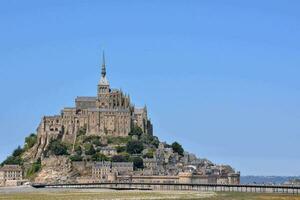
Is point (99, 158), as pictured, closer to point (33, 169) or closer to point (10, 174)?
point (33, 169)

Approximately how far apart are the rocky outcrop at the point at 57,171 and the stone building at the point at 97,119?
31.5 feet

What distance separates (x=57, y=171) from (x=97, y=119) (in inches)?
709

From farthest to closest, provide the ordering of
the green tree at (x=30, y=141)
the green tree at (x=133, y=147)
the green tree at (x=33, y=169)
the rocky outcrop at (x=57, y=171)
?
1. the green tree at (x=30, y=141)
2. the green tree at (x=133, y=147)
3. the green tree at (x=33, y=169)
4. the rocky outcrop at (x=57, y=171)

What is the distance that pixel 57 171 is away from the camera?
568 feet

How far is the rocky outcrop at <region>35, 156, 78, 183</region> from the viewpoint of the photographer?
17238 centimetres

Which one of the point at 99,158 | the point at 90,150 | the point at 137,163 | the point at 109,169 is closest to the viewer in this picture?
the point at 109,169

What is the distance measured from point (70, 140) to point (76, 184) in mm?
31297

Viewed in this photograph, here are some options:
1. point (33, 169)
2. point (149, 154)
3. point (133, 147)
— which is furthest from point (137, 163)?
point (33, 169)

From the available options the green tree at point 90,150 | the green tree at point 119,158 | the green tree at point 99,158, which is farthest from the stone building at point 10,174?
the green tree at point 119,158

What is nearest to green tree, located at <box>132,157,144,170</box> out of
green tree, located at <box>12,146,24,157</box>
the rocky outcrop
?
the rocky outcrop

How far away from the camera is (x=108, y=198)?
103375 millimetres

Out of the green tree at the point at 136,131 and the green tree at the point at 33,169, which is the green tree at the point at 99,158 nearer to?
the green tree at the point at 33,169

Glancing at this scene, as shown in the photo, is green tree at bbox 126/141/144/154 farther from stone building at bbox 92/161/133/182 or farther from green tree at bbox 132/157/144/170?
→ stone building at bbox 92/161/133/182

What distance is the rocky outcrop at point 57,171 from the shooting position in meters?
172
